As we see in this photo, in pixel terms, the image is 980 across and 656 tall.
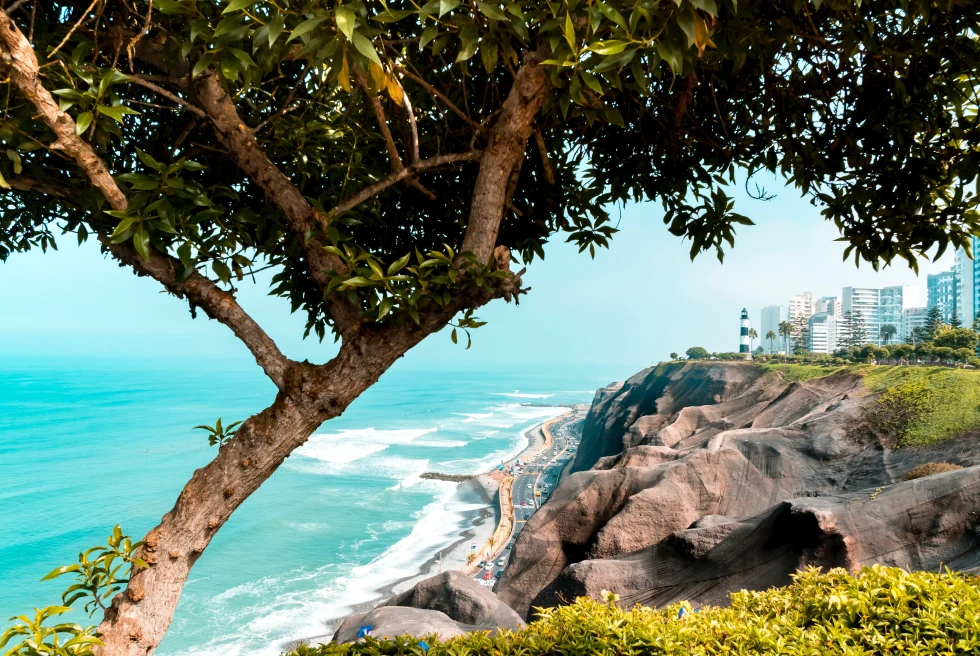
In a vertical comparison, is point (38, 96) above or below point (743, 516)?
above

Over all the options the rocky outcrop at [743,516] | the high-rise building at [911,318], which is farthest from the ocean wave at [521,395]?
the rocky outcrop at [743,516]

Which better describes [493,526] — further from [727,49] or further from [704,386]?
[727,49]

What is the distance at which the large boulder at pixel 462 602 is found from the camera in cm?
819

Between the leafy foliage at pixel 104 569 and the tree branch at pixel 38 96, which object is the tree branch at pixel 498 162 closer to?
the tree branch at pixel 38 96

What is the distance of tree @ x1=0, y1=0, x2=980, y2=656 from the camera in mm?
1670

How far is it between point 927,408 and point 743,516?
7375 millimetres

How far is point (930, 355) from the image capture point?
42312mm

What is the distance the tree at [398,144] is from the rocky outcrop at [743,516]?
17.5 feet

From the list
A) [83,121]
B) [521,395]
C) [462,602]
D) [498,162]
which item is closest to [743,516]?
[462,602]

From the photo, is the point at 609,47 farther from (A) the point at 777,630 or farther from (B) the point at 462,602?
(B) the point at 462,602

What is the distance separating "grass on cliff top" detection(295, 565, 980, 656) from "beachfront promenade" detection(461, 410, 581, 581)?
931 inches

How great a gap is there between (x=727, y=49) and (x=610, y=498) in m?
11.7

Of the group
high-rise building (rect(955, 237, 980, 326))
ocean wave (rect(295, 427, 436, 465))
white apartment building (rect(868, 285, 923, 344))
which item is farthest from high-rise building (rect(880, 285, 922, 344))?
ocean wave (rect(295, 427, 436, 465))

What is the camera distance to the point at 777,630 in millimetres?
2848
